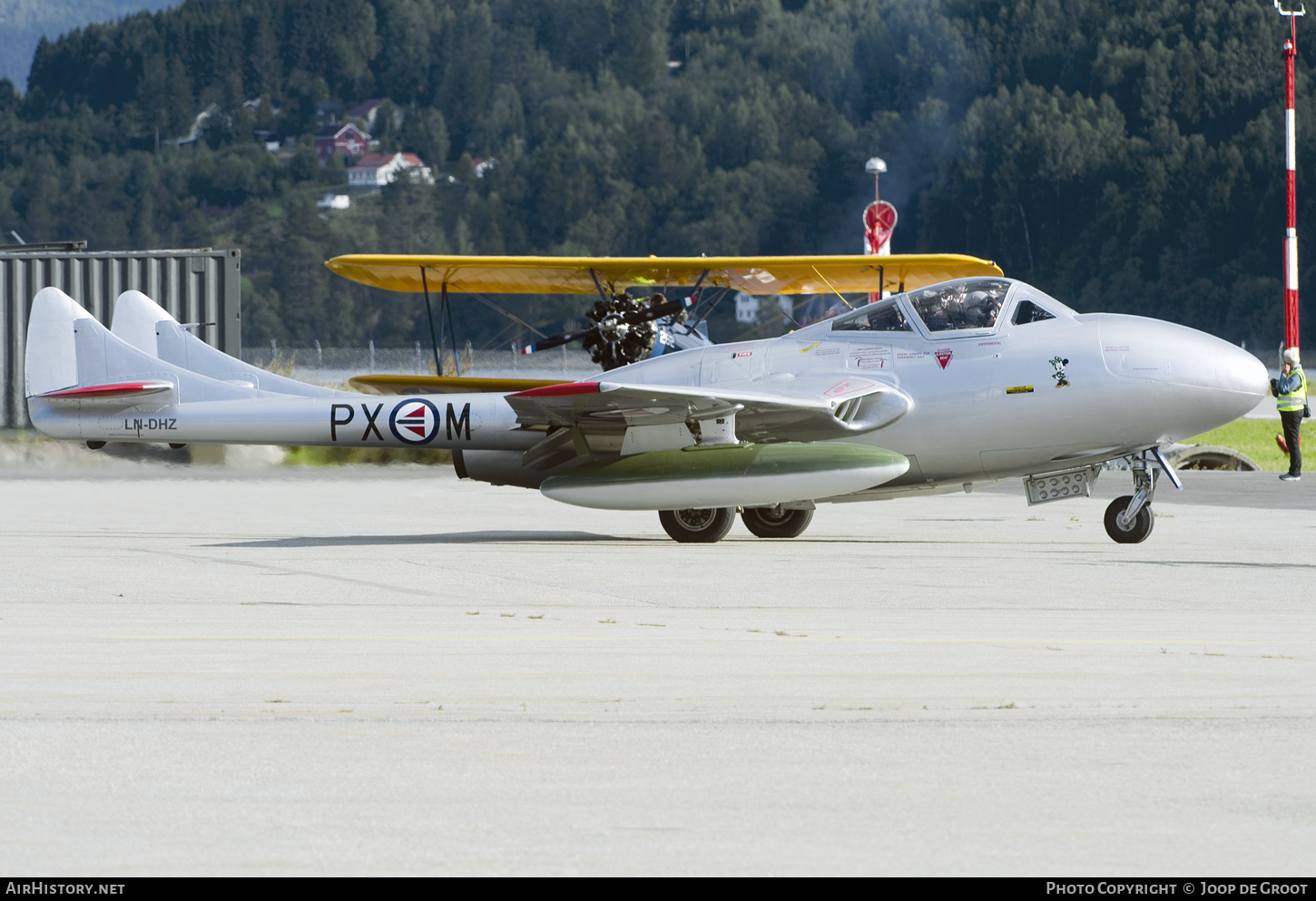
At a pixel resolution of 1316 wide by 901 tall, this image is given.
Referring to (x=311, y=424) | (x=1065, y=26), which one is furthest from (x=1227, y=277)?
(x=311, y=424)

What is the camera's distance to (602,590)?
11602 mm

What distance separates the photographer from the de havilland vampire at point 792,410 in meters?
14.7

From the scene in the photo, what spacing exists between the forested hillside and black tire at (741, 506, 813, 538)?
94.6 metres

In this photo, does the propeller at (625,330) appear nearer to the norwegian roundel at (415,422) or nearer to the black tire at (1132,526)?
the norwegian roundel at (415,422)

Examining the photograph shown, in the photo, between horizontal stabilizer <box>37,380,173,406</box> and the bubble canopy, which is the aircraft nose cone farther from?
horizontal stabilizer <box>37,380,173,406</box>

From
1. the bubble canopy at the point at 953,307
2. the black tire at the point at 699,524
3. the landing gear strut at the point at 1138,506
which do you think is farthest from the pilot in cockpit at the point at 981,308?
the black tire at the point at 699,524

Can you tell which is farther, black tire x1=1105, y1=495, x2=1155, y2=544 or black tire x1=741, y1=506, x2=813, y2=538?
black tire x1=741, y1=506, x2=813, y2=538

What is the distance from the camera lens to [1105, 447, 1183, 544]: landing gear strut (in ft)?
49.3

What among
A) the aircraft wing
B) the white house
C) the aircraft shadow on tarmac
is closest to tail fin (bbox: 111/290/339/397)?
the aircraft shadow on tarmac

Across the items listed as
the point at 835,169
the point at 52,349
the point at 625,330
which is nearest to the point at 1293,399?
the point at 625,330

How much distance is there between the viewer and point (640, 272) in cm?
2775

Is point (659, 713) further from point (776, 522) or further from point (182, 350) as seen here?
point (182, 350)

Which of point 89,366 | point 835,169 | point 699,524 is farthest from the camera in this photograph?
point 835,169

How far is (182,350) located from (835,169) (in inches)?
5154
